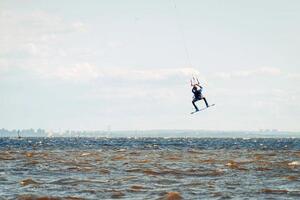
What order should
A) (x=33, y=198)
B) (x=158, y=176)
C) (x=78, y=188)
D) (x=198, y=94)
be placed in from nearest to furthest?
(x=33, y=198)
(x=78, y=188)
(x=158, y=176)
(x=198, y=94)

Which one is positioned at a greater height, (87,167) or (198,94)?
(198,94)

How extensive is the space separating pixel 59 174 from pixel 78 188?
24.2 ft

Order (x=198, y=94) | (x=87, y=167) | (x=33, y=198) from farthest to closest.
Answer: (x=198, y=94), (x=87, y=167), (x=33, y=198)

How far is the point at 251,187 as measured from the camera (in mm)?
29000

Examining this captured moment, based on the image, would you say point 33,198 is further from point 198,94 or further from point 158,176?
point 198,94

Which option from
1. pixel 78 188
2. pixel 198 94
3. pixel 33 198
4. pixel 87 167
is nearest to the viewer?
pixel 33 198

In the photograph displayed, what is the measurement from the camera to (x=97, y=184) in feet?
98.6

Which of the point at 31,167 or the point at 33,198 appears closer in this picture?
the point at 33,198

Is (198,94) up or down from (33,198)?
up

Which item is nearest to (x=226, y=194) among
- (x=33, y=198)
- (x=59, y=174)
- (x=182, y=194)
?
(x=182, y=194)

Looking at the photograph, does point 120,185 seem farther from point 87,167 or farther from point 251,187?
point 87,167

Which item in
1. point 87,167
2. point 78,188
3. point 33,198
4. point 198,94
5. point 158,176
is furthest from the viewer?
point 198,94

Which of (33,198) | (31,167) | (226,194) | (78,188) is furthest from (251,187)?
(31,167)

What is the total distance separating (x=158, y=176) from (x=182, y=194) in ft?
27.6
